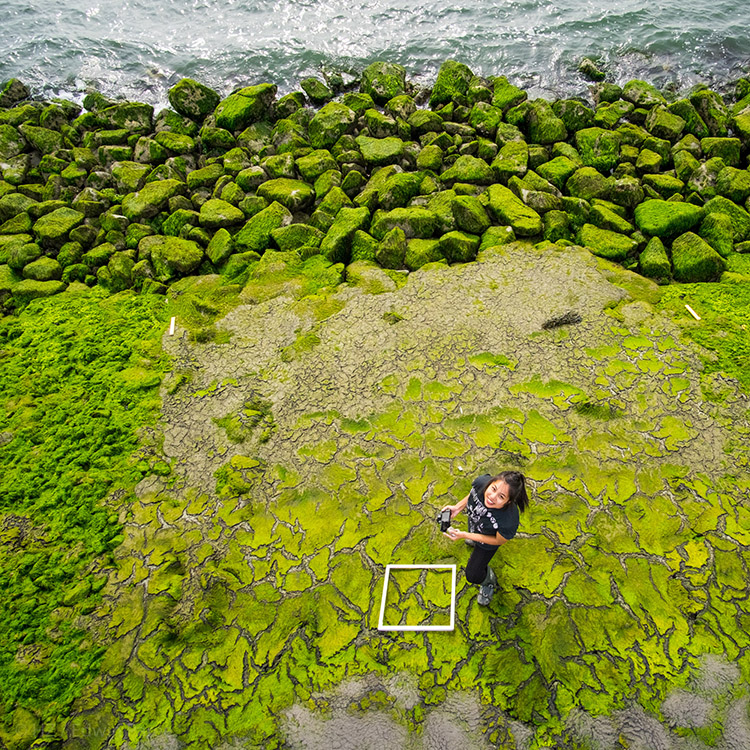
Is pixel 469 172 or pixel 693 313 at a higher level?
pixel 469 172

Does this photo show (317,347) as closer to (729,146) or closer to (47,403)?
(47,403)

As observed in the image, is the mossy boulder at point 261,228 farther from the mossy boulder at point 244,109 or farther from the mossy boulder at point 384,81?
the mossy boulder at point 384,81

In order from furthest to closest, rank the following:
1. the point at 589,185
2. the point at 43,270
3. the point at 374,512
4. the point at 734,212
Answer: the point at 589,185 < the point at 43,270 < the point at 734,212 < the point at 374,512

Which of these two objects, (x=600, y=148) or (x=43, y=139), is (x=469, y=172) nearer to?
(x=600, y=148)

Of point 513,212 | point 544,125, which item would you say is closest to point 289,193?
point 513,212

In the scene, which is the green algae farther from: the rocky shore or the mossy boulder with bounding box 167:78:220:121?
the mossy boulder with bounding box 167:78:220:121

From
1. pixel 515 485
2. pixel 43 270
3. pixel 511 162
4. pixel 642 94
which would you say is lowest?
pixel 43 270
